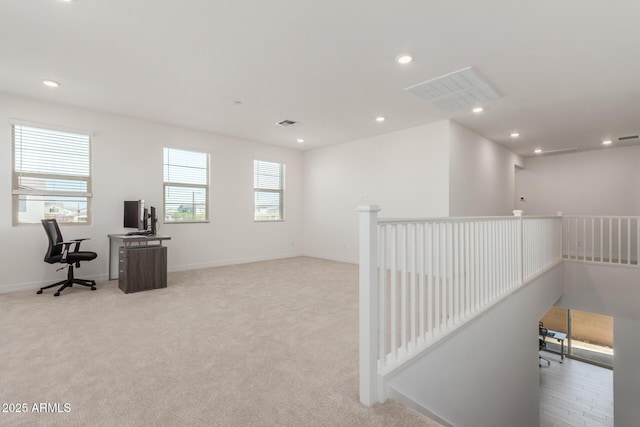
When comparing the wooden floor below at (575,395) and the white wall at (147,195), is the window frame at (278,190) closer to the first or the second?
the white wall at (147,195)

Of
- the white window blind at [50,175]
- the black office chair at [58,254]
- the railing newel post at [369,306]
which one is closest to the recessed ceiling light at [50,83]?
the white window blind at [50,175]

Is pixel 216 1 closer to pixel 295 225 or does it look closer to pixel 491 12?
pixel 491 12

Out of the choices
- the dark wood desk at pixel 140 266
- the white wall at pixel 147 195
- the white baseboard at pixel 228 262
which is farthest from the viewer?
the white baseboard at pixel 228 262

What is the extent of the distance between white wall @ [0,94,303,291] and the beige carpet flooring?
2.33ft

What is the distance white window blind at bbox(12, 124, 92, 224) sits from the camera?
13.4 ft

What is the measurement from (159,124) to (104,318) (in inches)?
138

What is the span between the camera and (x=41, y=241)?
13.8 feet

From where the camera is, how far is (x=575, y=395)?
6.02 m

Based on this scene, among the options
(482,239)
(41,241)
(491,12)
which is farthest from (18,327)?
(491,12)

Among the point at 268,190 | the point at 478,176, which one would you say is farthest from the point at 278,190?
the point at 478,176

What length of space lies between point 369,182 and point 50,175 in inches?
205

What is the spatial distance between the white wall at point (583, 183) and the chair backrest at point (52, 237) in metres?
9.46

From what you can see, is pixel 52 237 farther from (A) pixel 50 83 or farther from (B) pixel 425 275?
(B) pixel 425 275

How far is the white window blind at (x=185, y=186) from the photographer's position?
5398 millimetres
